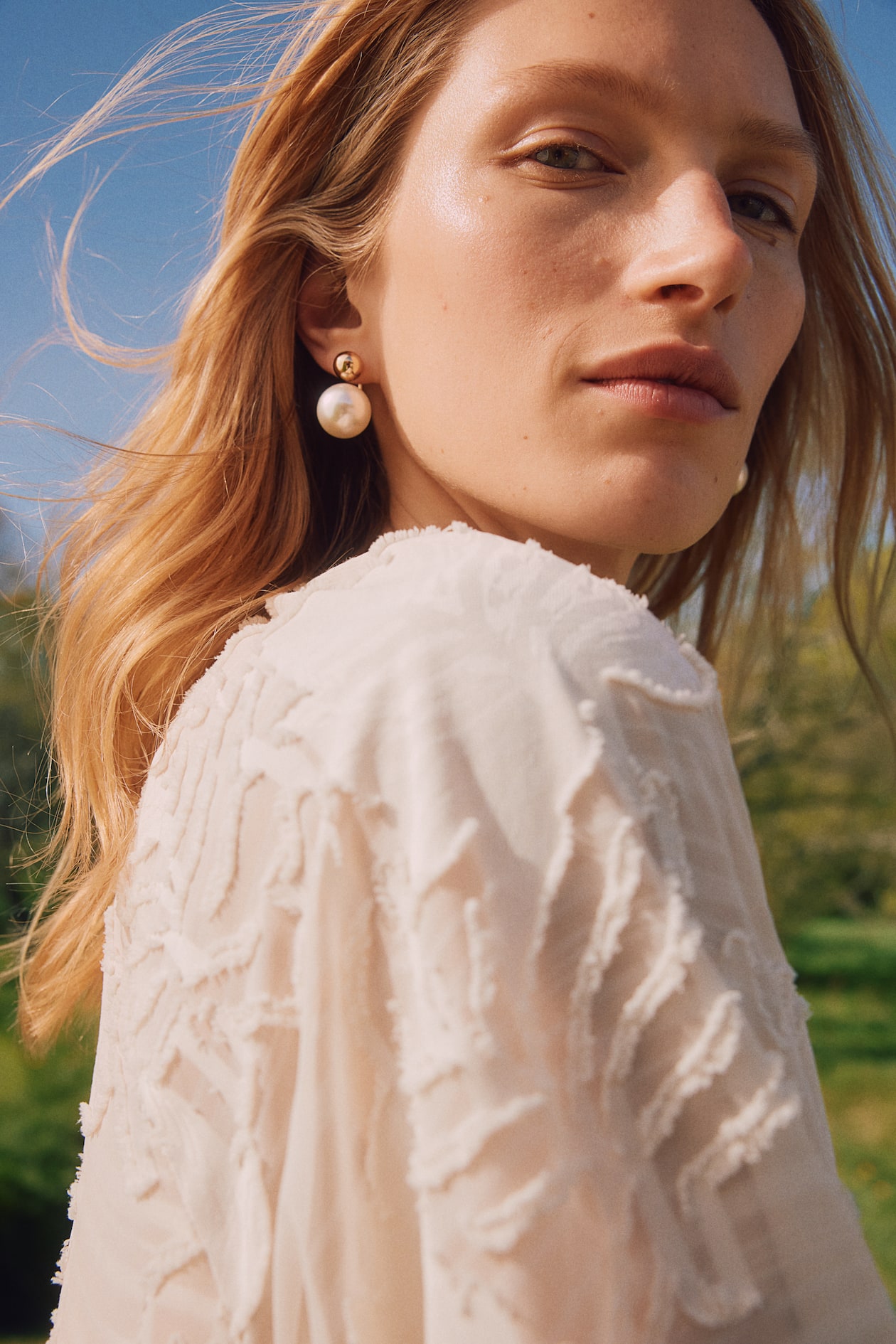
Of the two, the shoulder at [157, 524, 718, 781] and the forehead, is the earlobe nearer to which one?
the forehead

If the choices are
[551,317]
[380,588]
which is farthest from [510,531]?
[380,588]

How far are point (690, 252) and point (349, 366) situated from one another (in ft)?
1.77

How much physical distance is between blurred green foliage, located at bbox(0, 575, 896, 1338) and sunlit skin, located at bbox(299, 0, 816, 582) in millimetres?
4239

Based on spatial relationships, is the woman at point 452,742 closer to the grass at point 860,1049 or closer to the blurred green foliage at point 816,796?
the grass at point 860,1049

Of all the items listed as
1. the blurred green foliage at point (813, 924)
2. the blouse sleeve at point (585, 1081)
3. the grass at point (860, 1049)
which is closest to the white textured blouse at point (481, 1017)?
the blouse sleeve at point (585, 1081)

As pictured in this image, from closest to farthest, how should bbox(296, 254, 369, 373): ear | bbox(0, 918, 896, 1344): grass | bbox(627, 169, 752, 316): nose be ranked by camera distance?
1. bbox(627, 169, 752, 316): nose
2. bbox(296, 254, 369, 373): ear
3. bbox(0, 918, 896, 1344): grass

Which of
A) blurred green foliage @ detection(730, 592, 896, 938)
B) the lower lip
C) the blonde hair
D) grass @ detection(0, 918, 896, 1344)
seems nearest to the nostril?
the lower lip

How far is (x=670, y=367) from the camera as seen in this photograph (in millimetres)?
1387

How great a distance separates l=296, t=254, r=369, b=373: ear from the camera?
5.50ft

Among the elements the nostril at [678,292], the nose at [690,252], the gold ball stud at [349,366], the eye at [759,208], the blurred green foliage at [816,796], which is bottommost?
Result: the blurred green foliage at [816,796]

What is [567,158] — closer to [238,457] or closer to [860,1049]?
[238,457]

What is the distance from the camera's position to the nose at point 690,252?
4.42 feet

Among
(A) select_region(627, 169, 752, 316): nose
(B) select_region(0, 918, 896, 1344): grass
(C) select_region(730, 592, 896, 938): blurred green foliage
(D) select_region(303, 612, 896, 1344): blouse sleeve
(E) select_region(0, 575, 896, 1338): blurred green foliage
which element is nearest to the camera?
(D) select_region(303, 612, 896, 1344): blouse sleeve

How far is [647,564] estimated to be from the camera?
254cm
